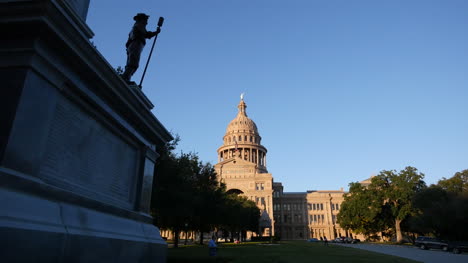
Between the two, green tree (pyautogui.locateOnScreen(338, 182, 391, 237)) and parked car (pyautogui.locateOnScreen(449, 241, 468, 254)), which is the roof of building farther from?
parked car (pyautogui.locateOnScreen(449, 241, 468, 254))

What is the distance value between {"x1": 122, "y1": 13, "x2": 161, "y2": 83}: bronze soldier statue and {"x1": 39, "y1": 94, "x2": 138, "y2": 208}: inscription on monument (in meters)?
1.89

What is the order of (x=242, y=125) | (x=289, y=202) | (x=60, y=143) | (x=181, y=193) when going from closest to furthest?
1. (x=60, y=143)
2. (x=181, y=193)
3. (x=289, y=202)
4. (x=242, y=125)

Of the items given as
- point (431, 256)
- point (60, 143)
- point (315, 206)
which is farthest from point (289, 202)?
point (60, 143)

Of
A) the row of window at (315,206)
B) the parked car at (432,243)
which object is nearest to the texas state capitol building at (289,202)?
the row of window at (315,206)

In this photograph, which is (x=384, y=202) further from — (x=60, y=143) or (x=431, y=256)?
(x=60, y=143)

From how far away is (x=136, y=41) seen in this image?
7348 mm

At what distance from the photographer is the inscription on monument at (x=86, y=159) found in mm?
4504

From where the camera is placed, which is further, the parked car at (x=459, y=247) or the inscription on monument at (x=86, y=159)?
the parked car at (x=459, y=247)

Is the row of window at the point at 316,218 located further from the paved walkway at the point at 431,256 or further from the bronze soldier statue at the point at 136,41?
the bronze soldier statue at the point at 136,41

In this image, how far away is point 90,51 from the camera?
15.6ft

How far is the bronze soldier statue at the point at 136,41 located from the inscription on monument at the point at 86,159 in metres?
1.89

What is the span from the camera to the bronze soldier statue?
7.24 m

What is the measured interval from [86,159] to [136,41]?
334cm

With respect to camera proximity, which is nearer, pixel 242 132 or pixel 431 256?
pixel 431 256
